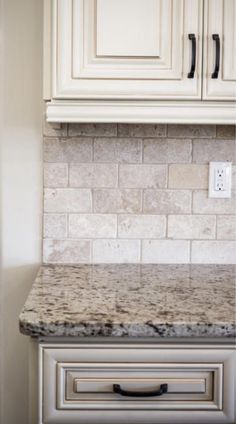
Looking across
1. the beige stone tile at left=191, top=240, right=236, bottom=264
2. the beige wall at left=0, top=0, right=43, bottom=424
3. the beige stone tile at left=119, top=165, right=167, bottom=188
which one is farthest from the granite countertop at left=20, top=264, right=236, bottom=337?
the beige stone tile at left=119, top=165, right=167, bottom=188

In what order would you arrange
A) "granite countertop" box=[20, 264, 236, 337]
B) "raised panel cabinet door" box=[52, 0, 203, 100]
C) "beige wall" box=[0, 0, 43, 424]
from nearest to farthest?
"granite countertop" box=[20, 264, 236, 337] → "raised panel cabinet door" box=[52, 0, 203, 100] → "beige wall" box=[0, 0, 43, 424]

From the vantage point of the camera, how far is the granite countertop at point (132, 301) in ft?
3.41

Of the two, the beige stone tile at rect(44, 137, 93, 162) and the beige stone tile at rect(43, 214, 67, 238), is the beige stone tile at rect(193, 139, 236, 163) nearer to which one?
the beige stone tile at rect(44, 137, 93, 162)

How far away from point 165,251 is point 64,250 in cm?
33

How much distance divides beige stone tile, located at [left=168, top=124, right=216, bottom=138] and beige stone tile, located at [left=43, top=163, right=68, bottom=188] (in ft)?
1.19

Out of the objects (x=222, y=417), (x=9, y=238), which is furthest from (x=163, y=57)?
(x=222, y=417)

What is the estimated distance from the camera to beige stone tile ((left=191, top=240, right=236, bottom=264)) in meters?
1.67

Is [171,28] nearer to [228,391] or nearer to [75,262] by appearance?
[75,262]

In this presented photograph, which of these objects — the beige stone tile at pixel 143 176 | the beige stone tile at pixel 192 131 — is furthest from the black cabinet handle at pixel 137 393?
the beige stone tile at pixel 192 131

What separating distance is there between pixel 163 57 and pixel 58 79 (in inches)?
11.2

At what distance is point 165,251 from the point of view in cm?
166

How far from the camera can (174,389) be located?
1.07 meters

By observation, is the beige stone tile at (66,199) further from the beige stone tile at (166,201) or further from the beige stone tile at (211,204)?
the beige stone tile at (211,204)

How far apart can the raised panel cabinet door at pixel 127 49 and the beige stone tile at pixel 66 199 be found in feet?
1.27
